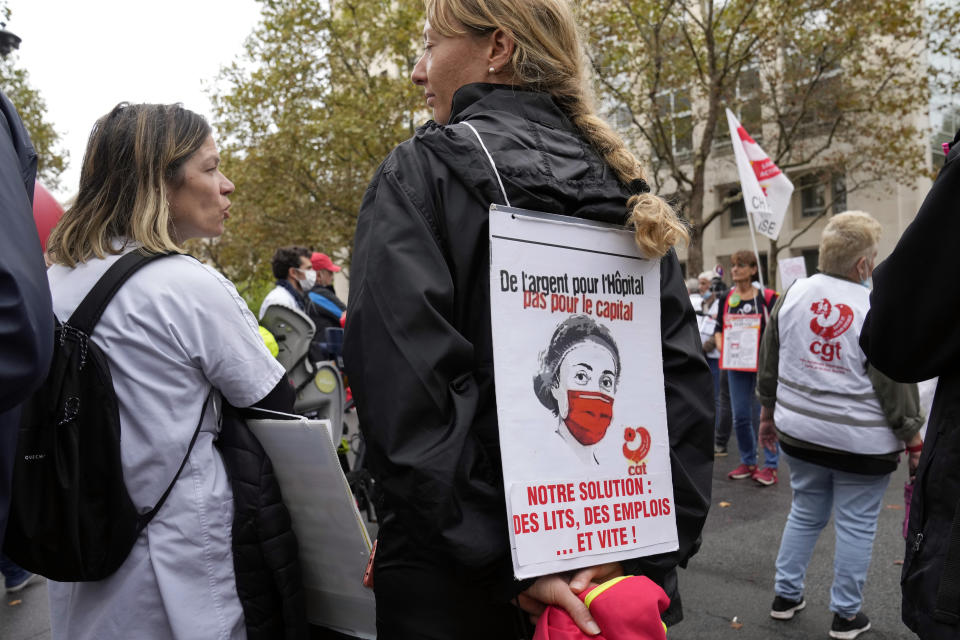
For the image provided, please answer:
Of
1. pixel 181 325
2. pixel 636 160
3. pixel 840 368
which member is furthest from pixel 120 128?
pixel 840 368

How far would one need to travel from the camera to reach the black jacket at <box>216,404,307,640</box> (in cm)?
179

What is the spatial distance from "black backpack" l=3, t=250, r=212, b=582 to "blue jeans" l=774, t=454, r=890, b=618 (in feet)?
10.3

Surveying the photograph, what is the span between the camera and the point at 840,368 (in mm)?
3750

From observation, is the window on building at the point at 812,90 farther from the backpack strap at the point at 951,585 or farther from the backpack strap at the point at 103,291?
the backpack strap at the point at 103,291

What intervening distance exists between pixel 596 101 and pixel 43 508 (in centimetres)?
153

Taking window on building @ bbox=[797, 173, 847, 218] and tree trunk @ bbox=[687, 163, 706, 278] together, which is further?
window on building @ bbox=[797, 173, 847, 218]

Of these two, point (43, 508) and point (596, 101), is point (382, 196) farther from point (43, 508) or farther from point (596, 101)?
point (43, 508)

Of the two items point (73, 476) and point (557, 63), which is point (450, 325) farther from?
point (73, 476)

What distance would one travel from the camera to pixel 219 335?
1.80 meters

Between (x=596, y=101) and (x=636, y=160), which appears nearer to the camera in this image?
(x=636, y=160)

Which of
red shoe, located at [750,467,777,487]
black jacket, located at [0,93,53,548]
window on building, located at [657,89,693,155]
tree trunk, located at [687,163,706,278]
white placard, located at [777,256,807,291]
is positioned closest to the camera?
black jacket, located at [0,93,53,548]

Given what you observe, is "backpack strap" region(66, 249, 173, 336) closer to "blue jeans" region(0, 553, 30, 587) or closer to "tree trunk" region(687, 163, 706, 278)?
"blue jeans" region(0, 553, 30, 587)

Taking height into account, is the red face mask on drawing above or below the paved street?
Answer: above

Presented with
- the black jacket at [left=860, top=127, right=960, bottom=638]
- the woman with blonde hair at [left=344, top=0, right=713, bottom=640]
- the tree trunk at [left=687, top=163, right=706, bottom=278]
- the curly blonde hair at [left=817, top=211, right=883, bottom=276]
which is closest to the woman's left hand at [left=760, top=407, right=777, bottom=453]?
the curly blonde hair at [left=817, top=211, right=883, bottom=276]
